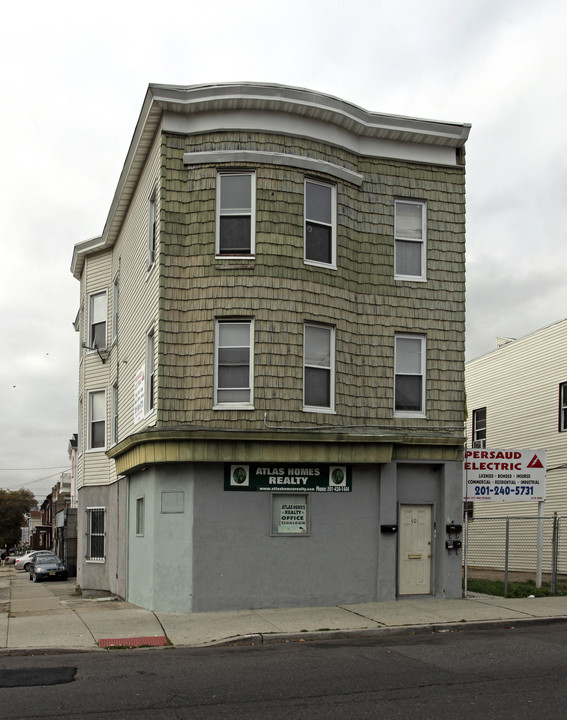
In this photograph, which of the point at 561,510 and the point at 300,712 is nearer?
the point at 300,712

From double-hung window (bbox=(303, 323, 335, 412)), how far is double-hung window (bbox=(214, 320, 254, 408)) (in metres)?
1.15

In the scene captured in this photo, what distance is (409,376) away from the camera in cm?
1817

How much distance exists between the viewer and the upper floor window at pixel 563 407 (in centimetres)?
2706

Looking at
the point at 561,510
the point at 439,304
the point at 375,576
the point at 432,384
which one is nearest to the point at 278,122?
the point at 439,304

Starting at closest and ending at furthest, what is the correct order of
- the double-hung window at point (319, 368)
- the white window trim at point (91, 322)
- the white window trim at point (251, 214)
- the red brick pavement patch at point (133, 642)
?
the red brick pavement patch at point (133, 642) → the white window trim at point (251, 214) → the double-hung window at point (319, 368) → the white window trim at point (91, 322)

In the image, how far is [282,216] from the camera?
17.0 metres

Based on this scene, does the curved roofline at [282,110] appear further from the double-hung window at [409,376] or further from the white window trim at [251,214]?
→ the double-hung window at [409,376]

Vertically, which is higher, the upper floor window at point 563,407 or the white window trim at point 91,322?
the white window trim at point 91,322

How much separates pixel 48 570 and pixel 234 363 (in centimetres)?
2190

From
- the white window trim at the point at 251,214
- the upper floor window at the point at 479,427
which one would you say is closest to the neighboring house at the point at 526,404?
the upper floor window at the point at 479,427

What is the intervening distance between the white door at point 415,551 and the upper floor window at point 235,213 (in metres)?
6.33

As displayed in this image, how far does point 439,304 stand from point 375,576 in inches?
231

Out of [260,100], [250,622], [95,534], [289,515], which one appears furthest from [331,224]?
[95,534]

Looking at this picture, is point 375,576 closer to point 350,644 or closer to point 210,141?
point 350,644
